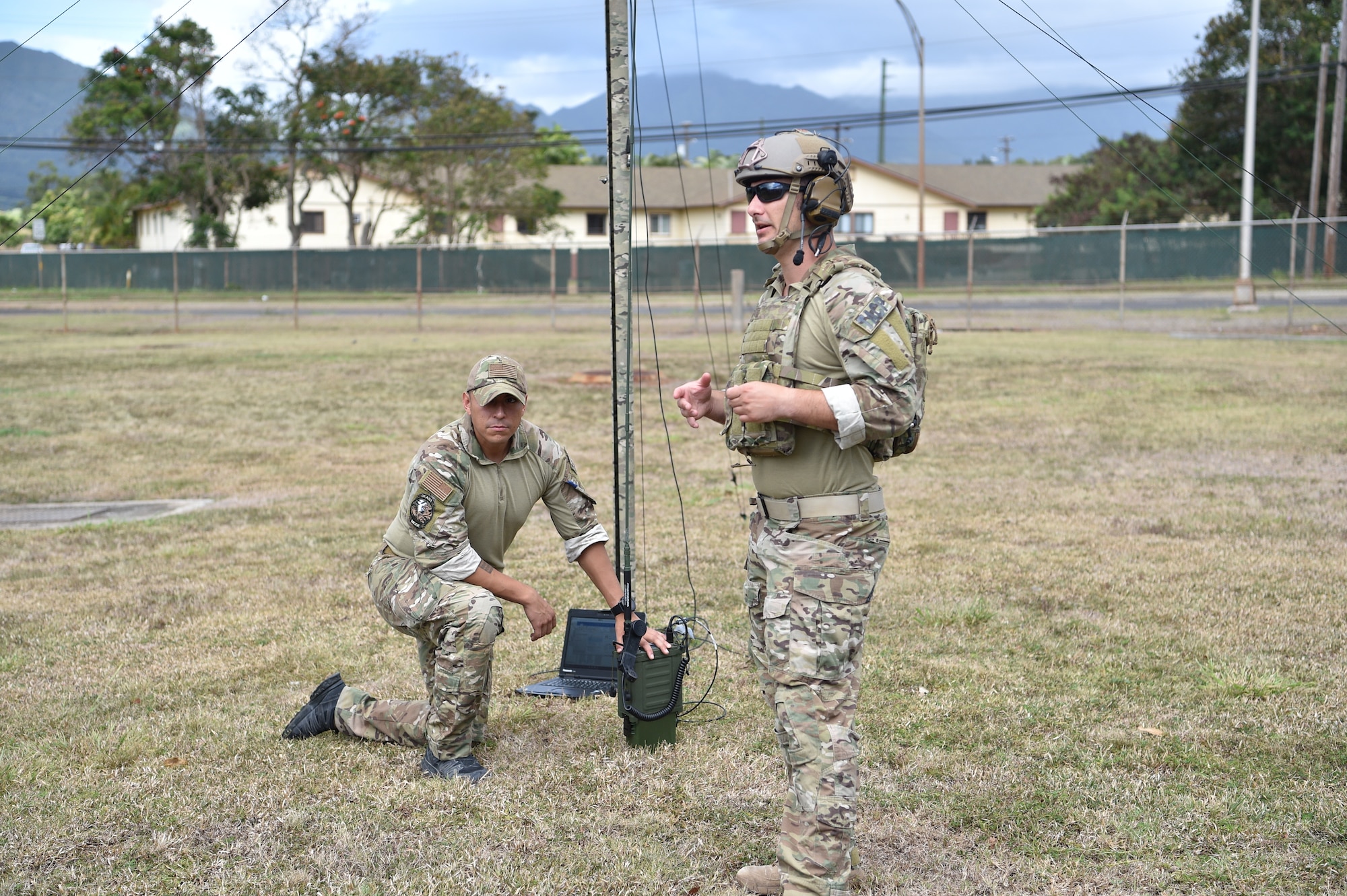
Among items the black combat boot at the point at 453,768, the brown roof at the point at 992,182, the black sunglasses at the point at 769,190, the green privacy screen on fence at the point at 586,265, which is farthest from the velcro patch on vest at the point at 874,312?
the brown roof at the point at 992,182

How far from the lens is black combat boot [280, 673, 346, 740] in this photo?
193 inches

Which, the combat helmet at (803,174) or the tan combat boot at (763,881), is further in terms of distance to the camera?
the tan combat boot at (763,881)

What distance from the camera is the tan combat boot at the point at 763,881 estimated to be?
12.0 ft

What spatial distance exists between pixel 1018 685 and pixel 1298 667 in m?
1.31

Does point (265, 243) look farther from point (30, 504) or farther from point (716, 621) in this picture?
point (716, 621)

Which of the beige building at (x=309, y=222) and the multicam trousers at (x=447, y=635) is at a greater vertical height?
the beige building at (x=309, y=222)

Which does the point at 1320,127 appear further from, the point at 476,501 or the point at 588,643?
the point at 476,501

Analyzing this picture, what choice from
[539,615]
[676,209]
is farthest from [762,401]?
[676,209]

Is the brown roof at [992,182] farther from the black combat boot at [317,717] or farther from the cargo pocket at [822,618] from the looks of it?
the cargo pocket at [822,618]

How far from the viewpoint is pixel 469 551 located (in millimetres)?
4418

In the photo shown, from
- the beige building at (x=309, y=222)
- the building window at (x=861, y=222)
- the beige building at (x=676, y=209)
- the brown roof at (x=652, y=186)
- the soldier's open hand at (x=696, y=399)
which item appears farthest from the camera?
the building window at (x=861, y=222)

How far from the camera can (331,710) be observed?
4.92 m

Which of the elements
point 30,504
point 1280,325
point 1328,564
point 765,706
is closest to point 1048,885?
point 765,706

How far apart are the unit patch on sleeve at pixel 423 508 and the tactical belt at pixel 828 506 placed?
1428mm
